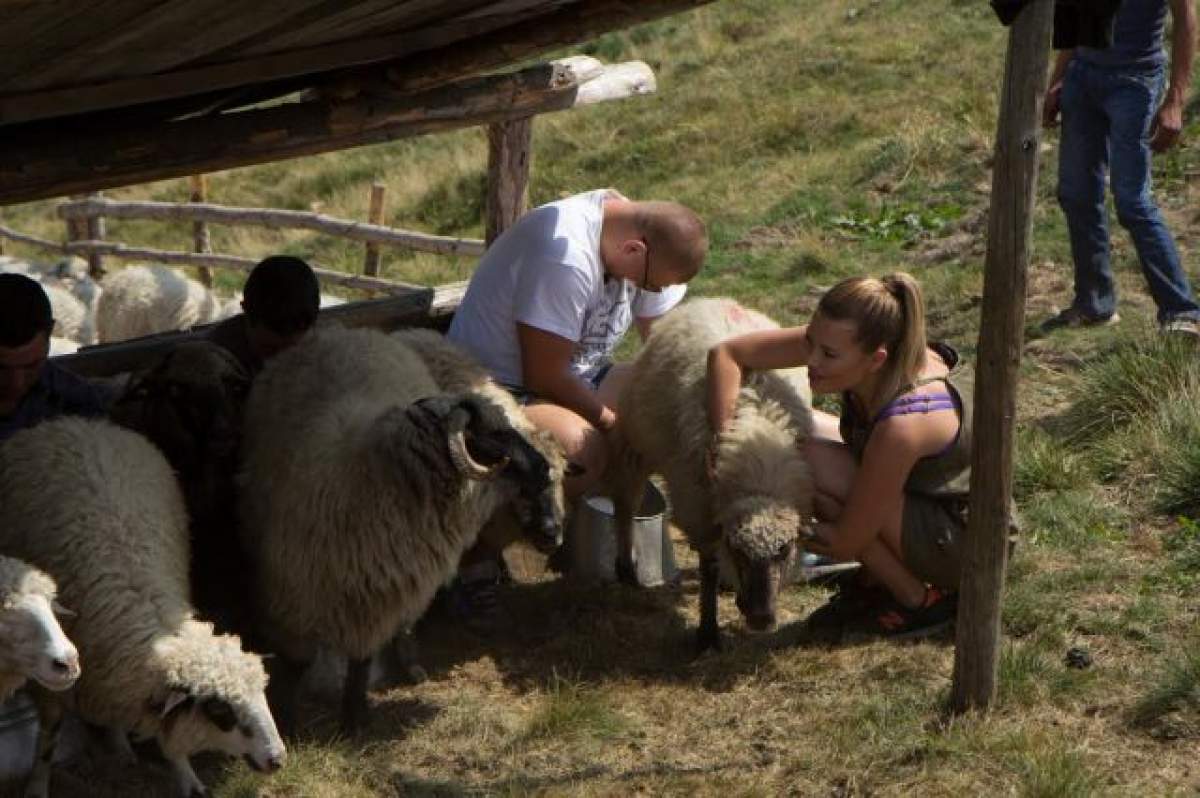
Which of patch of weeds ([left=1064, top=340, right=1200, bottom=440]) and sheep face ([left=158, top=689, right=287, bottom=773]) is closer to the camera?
sheep face ([left=158, top=689, right=287, bottom=773])

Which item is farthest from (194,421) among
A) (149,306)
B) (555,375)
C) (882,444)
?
(149,306)

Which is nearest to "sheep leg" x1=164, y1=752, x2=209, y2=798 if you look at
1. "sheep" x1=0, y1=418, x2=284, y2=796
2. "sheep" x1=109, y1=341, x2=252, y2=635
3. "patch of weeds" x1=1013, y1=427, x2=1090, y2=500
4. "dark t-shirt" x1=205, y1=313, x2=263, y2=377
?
"sheep" x1=0, y1=418, x2=284, y2=796

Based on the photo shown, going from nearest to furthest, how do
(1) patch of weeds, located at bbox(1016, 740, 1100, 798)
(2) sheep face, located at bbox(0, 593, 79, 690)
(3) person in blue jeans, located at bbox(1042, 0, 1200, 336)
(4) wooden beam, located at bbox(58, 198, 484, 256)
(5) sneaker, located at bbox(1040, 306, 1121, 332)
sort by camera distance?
(2) sheep face, located at bbox(0, 593, 79, 690), (1) patch of weeds, located at bbox(1016, 740, 1100, 798), (3) person in blue jeans, located at bbox(1042, 0, 1200, 336), (5) sneaker, located at bbox(1040, 306, 1121, 332), (4) wooden beam, located at bbox(58, 198, 484, 256)

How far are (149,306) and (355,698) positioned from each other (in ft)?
19.0

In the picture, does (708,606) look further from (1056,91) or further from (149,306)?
(149,306)

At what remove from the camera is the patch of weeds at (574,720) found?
16.4 ft

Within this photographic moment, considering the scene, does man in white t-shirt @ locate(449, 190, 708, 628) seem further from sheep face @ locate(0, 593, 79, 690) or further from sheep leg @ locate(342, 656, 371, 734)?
sheep face @ locate(0, 593, 79, 690)

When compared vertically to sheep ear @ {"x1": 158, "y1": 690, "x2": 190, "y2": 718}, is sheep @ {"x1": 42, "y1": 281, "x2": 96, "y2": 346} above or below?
above

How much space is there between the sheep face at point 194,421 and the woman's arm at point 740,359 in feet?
5.77

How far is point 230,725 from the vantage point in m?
4.37

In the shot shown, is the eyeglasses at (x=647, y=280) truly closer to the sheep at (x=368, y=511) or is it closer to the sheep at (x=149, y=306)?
the sheep at (x=368, y=511)

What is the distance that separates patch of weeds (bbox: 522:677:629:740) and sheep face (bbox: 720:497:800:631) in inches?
23.2

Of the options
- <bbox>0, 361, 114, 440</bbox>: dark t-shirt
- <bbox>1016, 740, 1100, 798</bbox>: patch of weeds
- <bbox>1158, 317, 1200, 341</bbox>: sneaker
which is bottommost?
<bbox>1016, 740, 1100, 798</bbox>: patch of weeds

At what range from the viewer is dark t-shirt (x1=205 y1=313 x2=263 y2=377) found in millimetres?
6004
